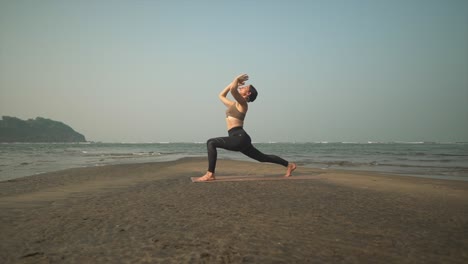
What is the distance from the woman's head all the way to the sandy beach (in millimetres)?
2533

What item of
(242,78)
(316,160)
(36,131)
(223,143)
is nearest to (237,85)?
(242,78)

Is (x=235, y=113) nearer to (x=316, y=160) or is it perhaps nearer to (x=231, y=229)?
(x=231, y=229)

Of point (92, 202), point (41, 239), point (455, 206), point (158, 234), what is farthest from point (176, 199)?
point (455, 206)

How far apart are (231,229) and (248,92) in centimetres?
411

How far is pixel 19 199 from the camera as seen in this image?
4.29 metres

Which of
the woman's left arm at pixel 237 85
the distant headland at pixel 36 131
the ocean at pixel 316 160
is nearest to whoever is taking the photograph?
the woman's left arm at pixel 237 85

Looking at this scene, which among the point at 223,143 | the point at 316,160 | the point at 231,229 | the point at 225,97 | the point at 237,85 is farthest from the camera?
the point at 316,160

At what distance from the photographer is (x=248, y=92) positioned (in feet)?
20.7

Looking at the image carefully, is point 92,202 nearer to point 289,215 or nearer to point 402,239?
point 289,215

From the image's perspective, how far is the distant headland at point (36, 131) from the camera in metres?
119

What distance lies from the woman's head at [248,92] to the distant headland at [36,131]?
450 feet

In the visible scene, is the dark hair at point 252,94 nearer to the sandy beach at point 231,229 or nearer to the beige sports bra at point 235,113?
the beige sports bra at point 235,113

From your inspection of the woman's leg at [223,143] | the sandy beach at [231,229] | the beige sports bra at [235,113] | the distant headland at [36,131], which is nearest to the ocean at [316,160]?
the woman's leg at [223,143]

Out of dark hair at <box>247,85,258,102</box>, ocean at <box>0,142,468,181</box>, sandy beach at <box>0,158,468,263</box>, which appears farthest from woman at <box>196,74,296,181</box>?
ocean at <box>0,142,468,181</box>
